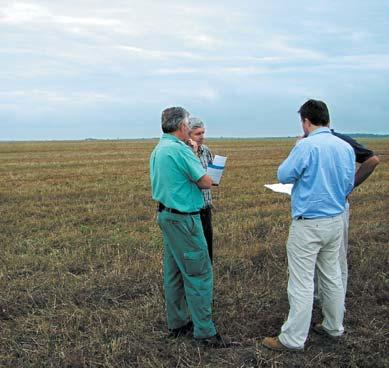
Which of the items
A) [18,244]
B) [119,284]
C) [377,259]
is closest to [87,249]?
[18,244]

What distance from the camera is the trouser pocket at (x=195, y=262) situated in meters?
4.43

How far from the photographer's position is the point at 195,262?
444 cm

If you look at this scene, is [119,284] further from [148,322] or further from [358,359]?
[358,359]

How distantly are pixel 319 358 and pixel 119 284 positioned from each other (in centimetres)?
262

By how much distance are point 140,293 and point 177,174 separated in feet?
6.66

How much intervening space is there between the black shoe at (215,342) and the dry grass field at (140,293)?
0.30 feet

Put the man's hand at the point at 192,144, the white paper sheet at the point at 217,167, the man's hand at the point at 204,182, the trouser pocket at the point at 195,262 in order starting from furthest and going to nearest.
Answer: the white paper sheet at the point at 217,167
the man's hand at the point at 192,144
the trouser pocket at the point at 195,262
the man's hand at the point at 204,182

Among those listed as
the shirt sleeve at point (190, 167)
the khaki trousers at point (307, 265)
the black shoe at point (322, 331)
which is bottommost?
the black shoe at point (322, 331)

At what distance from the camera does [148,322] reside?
4992 millimetres

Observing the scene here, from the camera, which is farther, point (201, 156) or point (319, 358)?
point (201, 156)

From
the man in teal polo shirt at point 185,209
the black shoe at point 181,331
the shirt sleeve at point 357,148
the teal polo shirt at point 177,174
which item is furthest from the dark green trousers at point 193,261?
the shirt sleeve at point 357,148

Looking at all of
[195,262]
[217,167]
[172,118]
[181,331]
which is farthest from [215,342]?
[172,118]

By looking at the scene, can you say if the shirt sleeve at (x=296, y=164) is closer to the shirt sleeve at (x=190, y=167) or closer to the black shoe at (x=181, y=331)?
the shirt sleeve at (x=190, y=167)

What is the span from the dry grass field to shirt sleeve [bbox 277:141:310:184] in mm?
1518
